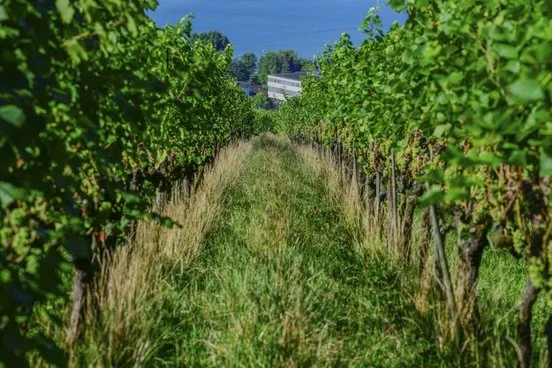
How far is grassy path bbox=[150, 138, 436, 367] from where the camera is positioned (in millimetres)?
4156

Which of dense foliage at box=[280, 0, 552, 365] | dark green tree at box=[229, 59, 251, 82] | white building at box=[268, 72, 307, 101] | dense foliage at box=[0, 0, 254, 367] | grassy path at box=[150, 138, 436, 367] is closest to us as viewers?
dense foliage at box=[0, 0, 254, 367]

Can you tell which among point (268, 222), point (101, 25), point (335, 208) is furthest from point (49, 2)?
point (335, 208)

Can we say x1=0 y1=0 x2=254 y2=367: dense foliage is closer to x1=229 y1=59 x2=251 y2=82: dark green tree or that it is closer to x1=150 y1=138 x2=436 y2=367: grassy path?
x1=150 y1=138 x2=436 y2=367: grassy path

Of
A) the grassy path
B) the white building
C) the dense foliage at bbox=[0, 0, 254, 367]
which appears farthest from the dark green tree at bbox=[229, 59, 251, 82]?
the dense foliage at bbox=[0, 0, 254, 367]

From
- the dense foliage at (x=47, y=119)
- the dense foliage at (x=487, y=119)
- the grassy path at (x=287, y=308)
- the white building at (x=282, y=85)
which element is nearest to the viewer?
the dense foliage at (x=47, y=119)

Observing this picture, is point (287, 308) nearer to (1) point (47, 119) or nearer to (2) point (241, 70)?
(1) point (47, 119)

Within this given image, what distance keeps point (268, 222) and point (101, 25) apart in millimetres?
5941

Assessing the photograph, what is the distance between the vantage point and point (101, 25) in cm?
207

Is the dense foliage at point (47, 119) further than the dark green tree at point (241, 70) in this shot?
No

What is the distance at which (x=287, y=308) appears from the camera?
187 inches

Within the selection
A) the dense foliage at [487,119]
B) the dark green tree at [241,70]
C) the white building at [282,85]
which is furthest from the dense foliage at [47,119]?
the dark green tree at [241,70]

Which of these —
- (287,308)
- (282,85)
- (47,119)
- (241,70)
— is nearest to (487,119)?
(47,119)

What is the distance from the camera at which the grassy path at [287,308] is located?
Result: 4156 millimetres

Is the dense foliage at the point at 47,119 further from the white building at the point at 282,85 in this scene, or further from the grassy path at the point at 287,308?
the white building at the point at 282,85
